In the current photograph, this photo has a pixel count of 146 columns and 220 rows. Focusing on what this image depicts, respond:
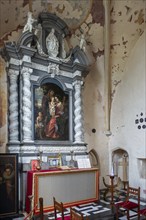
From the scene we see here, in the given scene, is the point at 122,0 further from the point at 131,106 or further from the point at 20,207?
the point at 20,207

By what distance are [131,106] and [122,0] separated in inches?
158

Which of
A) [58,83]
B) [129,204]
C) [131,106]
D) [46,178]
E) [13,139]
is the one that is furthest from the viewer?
[131,106]

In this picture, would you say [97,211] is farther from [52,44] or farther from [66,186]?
[52,44]

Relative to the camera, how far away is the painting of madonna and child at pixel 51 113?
26.1 feet

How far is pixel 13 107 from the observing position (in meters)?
7.50

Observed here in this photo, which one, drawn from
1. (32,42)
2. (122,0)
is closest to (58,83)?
(32,42)

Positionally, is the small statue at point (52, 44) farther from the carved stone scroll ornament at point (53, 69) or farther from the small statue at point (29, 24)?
the small statue at point (29, 24)

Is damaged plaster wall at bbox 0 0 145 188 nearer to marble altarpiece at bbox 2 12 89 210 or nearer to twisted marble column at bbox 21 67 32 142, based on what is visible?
marble altarpiece at bbox 2 12 89 210

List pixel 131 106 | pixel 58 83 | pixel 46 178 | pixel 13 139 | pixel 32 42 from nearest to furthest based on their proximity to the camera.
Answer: pixel 46 178 → pixel 13 139 → pixel 32 42 → pixel 58 83 → pixel 131 106

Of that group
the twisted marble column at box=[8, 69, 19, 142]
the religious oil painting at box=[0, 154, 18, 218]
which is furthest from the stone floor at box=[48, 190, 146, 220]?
the twisted marble column at box=[8, 69, 19, 142]

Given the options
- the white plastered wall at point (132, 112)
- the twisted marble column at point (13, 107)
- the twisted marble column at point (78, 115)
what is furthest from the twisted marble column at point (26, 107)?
the white plastered wall at point (132, 112)

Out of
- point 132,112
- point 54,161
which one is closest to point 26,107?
point 54,161

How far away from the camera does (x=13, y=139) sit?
7355 millimetres

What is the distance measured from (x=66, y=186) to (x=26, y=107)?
2741 mm
